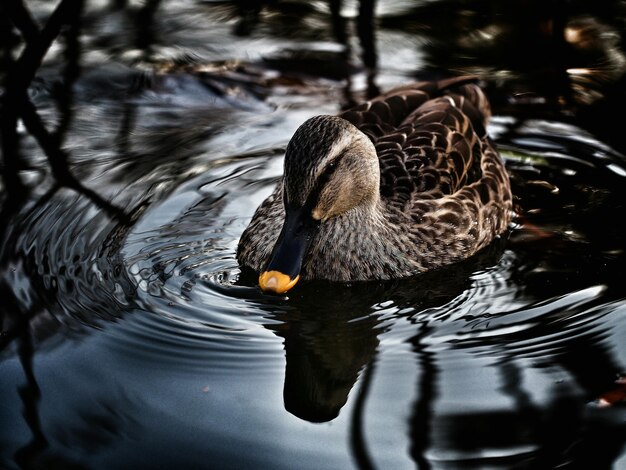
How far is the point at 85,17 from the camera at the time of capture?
36.2ft

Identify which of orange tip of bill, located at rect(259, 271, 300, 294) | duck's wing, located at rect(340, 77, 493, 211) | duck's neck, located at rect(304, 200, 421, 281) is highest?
orange tip of bill, located at rect(259, 271, 300, 294)

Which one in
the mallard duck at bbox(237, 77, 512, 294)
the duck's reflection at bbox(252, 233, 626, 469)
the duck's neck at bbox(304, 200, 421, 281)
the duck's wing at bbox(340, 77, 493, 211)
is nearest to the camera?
the duck's reflection at bbox(252, 233, 626, 469)

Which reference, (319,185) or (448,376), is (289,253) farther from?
(448,376)

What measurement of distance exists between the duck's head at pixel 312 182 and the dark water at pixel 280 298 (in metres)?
0.35

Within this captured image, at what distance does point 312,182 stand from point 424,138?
4.60ft

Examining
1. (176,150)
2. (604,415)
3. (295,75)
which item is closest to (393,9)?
(295,75)

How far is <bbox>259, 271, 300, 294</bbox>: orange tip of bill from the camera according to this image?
5965 millimetres

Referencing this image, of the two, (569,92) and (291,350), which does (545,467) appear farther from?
(569,92)

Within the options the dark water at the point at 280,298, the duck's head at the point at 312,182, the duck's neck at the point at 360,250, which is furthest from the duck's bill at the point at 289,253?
the duck's neck at the point at 360,250

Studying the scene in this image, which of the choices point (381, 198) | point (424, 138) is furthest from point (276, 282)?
point (424, 138)

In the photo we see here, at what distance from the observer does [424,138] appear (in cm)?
729

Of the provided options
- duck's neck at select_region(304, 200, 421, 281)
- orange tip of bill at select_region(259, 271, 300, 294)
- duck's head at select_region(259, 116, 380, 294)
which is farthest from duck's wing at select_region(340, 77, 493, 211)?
orange tip of bill at select_region(259, 271, 300, 294)

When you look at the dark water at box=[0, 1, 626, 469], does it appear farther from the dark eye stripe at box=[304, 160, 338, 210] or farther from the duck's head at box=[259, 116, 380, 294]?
the dark eye stripe at box=[304, 160, 338, 210]

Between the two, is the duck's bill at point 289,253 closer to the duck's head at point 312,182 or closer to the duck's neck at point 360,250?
the duck's head at point 312,182
